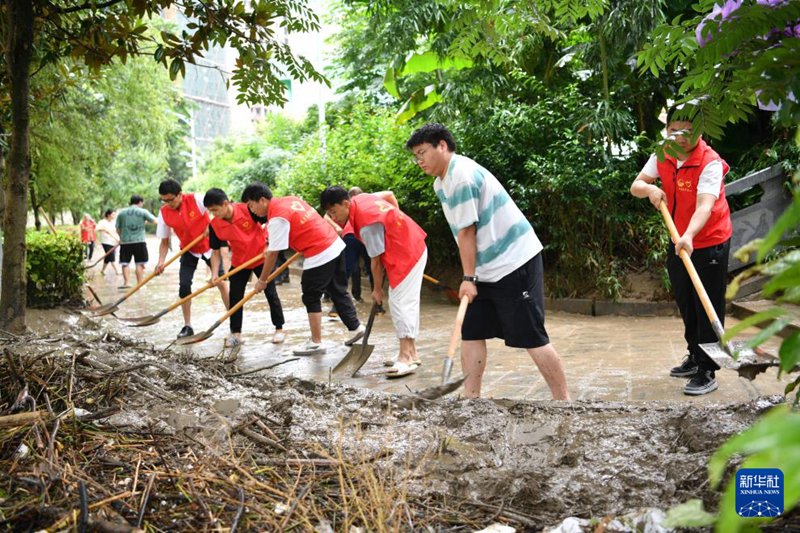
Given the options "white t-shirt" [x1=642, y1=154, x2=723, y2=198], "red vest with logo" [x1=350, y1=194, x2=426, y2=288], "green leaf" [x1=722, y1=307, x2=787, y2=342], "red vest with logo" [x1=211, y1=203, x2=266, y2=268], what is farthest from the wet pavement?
"green leaf" [x1=722, y1=307, x2=787, y2=342]

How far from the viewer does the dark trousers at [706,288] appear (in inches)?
195

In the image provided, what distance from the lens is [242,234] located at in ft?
27.1

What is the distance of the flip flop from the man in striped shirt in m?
1.68

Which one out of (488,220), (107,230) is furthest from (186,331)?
(107,230)

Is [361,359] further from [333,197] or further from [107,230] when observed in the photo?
[107,230]

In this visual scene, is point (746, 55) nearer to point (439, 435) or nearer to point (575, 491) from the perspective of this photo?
point (575, 491)

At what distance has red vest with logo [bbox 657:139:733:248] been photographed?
4898 mm

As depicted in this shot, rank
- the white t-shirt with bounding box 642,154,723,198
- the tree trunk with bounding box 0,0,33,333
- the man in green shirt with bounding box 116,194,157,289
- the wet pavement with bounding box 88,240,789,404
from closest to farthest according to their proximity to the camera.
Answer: the white t-shirt with bounding box 642,154,723,198 → the wet pavement with bounding box 88,240,789,404 → the tree trunk with bounding box 0,0,33,333 → the man in green shirt with bounding box 116,194,157,289

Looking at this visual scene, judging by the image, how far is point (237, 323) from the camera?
27.0 ft

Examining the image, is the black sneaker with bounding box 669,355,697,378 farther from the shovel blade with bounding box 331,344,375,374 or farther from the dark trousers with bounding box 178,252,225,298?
the dark trousers with bounding box 178,252,225,298

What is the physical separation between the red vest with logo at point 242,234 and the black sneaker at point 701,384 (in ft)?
16.1

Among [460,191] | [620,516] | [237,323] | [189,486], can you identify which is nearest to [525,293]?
[460,191]

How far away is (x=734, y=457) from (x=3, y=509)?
2566mm

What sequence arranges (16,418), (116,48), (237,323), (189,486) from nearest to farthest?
(189,486), (16,418), (116,48), (237,323)
